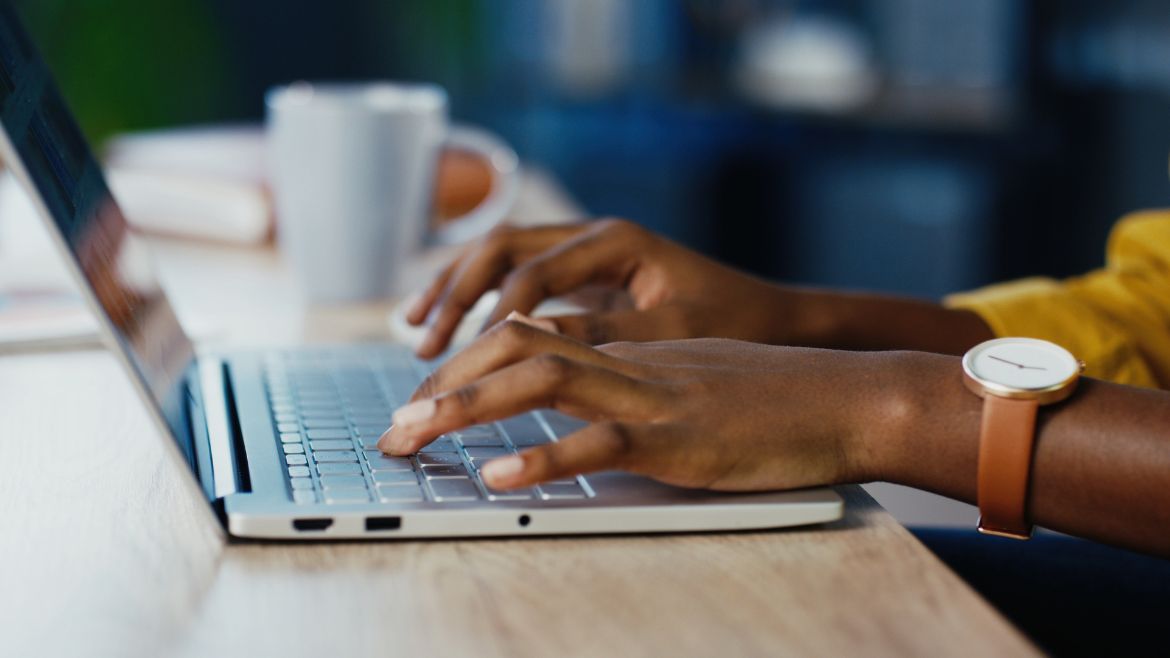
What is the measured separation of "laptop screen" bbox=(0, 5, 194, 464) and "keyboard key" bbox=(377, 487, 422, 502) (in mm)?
75

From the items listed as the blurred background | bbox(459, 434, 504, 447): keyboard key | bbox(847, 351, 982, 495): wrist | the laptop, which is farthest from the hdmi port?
the blurred background

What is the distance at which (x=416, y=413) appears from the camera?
0.52 meters

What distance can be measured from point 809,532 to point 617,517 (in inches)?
3.1

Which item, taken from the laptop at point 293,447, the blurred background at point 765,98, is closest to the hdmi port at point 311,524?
the laptop at point 293,447

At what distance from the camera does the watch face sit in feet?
1.77

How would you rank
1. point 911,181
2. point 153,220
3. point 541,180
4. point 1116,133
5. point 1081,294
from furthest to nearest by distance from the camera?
point 911,181 < point 1116,133 < point 541,180 < point 153,220 < point 1081,294

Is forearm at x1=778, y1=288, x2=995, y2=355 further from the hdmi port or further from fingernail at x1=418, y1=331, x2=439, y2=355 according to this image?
the hdmi port

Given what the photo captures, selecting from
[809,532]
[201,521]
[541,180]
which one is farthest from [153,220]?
[809,532]

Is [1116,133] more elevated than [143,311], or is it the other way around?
[143,311]

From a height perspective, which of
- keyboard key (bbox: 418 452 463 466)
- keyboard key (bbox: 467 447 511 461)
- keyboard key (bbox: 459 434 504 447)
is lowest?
keyboard key (bbox: 459 434 504 447)

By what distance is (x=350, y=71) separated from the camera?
11.0 ft

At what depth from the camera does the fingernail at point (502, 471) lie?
49 cm

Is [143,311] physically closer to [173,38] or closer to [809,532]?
[809,532]

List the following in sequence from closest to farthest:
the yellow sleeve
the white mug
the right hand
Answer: the right hand, the yellow sleeve, the white mug
